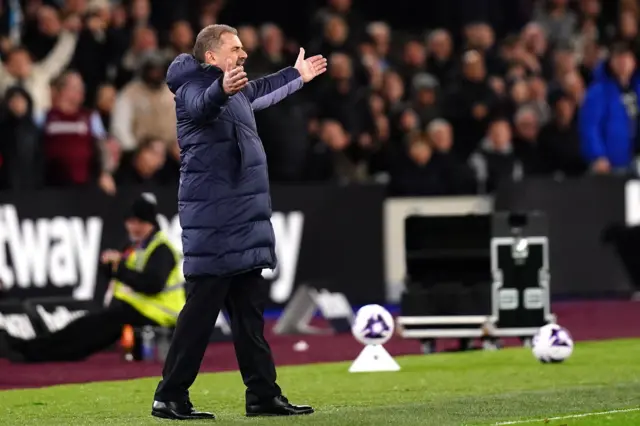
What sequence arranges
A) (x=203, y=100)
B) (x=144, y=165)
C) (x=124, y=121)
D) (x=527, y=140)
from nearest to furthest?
(x=203, y=100)
(x=144, y=165)
(x=124, y=121)
(x=527, y=140)

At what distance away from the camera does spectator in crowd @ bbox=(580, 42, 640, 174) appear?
78.7 feet

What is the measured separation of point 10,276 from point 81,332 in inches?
138

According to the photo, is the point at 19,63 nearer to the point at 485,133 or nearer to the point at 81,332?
the point at 81,332

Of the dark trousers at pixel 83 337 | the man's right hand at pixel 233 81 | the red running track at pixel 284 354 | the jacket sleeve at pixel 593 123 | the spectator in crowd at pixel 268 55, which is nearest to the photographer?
the man's right hand at pixel 233 81

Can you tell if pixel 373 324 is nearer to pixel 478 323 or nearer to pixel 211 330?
pixel 478 323

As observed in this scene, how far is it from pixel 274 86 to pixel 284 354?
6.76 m

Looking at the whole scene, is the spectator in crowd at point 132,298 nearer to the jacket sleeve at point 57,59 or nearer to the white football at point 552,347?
the white football at point 552,347

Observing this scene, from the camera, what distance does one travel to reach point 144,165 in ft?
67.8

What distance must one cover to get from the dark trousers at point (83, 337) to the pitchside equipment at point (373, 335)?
2.48 metres

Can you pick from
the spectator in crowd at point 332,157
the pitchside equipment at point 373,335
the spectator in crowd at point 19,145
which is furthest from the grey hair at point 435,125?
the pitchside equipment at point 373,335

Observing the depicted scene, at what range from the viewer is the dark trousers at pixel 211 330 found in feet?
34.2

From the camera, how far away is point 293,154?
2181cm

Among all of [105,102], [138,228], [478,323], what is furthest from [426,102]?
[138,228]

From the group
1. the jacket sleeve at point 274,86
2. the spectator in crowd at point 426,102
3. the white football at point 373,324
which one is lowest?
the white football at point 373,324
